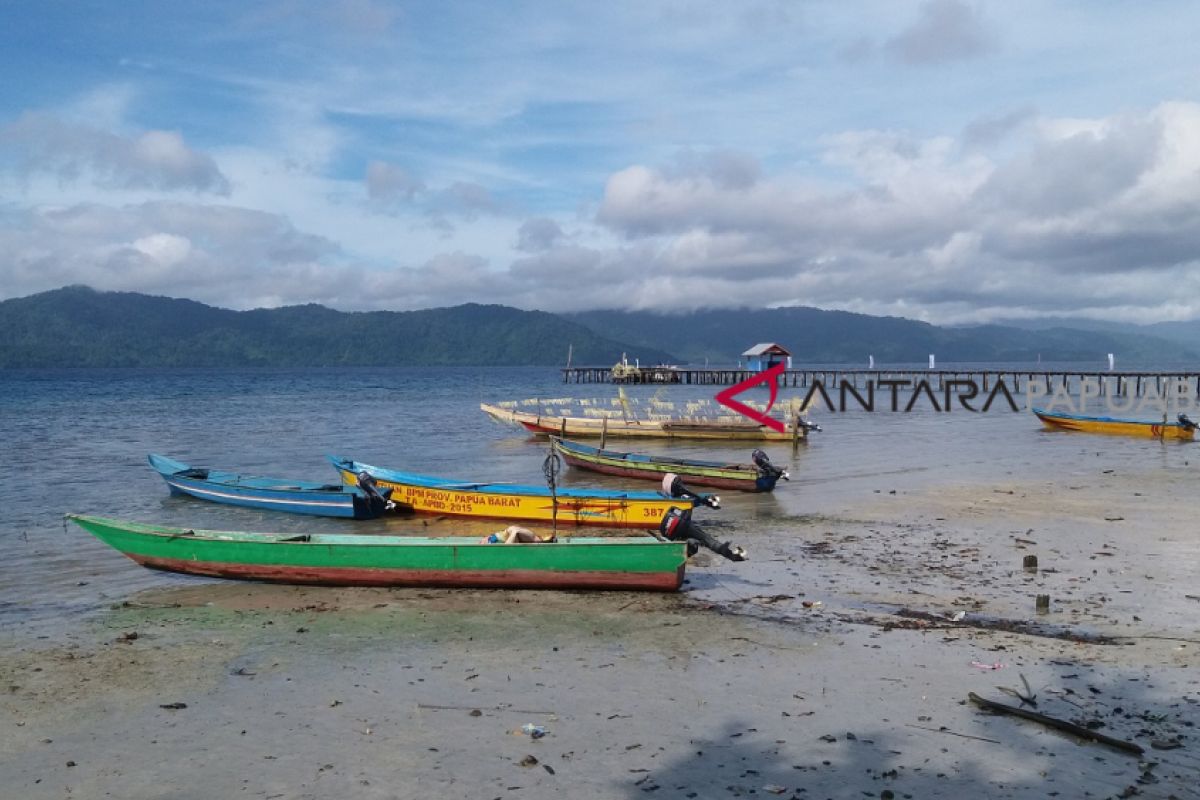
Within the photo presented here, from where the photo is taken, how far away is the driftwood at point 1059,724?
27.2 feet

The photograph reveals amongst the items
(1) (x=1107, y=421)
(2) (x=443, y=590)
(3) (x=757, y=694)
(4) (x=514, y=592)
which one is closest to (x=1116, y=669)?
(3) (x=757, y=694)

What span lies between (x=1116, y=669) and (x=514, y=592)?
28.4ft

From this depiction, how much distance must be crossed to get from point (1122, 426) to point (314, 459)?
1454 inches

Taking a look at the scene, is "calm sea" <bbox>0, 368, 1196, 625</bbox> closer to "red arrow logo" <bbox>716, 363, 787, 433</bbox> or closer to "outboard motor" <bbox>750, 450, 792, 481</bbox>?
"outboard motor" <bbox>750, 450, 792, 481</bbox>

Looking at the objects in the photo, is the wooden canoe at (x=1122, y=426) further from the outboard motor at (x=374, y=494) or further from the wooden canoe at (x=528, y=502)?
the outboard motor at (x=374, y=494)

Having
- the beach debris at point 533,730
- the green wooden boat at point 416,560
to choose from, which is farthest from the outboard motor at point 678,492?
the beach debris at point 533,730

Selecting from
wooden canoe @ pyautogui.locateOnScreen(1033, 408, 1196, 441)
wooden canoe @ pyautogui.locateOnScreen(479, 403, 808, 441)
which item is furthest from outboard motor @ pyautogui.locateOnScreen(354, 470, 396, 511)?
wooden canoe @ pyautogui.locateOnScreen(1033, 408, 1196, 441)

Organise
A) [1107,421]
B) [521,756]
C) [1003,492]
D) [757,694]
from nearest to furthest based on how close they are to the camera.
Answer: [521,756] → [757,694] → [1003,492] → [1107,421]

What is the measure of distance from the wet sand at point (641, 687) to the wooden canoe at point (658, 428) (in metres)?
24.3

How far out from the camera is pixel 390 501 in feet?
73.4

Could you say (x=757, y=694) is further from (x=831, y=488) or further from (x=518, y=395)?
(x=518, y=395)

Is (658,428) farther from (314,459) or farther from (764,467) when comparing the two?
(764,467)

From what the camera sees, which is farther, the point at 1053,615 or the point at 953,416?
the point at 953,416

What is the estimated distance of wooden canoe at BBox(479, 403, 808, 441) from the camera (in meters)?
41.0
